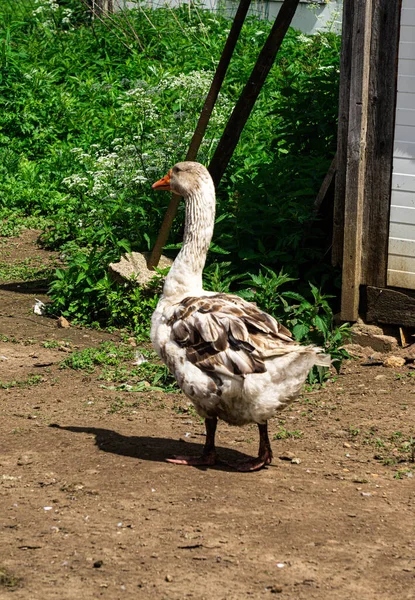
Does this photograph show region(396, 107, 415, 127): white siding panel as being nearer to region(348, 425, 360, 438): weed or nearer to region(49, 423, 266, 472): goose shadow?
region(348, 425, 360, 438): weed

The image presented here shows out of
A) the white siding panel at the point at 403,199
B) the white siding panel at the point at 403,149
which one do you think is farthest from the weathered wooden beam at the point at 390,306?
the white siding panel at the point at 403,149

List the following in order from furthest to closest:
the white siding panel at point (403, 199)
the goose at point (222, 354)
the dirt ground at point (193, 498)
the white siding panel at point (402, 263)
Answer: the white siding panel at point (402, 263)
the white siding panel at point (403, 199)
the goose at point (222, 354)
the dirt ground at point (193, 498)

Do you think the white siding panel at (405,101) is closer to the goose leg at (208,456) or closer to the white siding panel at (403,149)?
the white siding panel at (403,149)

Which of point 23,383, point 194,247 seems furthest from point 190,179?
point 23,383

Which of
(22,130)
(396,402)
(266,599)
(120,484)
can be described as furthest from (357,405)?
(22,130)

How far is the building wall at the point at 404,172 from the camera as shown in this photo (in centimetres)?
692

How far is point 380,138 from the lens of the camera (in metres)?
7.10

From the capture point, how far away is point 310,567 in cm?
392

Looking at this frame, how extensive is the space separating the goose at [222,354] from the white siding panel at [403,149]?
240cm

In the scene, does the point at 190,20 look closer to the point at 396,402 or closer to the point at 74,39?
the point at 74,39

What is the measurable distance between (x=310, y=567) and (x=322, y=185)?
470 centimetres

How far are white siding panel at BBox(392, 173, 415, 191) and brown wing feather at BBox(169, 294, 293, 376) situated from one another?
2.54 m

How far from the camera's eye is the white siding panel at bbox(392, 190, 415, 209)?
7.12 metres

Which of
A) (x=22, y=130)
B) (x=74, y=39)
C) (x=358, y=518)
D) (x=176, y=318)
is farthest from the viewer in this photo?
(x=74, y=39)
